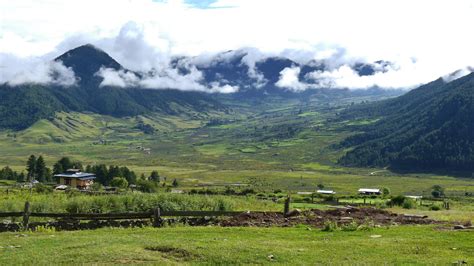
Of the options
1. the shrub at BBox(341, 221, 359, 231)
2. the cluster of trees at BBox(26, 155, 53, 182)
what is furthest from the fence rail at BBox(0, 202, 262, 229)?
the cluster of trees at BBox(26, 155, 53, 182)

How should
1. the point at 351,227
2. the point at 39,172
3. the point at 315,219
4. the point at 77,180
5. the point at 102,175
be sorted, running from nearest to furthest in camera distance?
1. the point at 351,227
2. the point at 315,219
3. the point at 77,180
4. the point at 102,175
5. the point at 39,172

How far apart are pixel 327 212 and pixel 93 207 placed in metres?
18.8

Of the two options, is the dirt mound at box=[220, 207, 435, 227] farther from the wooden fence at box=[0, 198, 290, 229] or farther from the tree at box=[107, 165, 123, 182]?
the tree at box=[107, 165, 123, 182]

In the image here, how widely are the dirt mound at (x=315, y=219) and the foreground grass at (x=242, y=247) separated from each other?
3489 mm

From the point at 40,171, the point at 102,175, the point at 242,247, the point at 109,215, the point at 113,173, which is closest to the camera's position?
the point at 242,247

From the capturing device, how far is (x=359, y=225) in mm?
33594

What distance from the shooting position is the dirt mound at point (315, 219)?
117ft

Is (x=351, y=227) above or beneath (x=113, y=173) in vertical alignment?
above

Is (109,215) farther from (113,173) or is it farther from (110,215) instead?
(113,173)

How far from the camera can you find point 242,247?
2519cm

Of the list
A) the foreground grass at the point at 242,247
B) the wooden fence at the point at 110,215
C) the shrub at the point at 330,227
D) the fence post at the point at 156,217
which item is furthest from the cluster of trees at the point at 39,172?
the shrub at the point at 330,227

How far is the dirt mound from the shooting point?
3562cm

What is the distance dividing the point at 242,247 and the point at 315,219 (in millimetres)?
12421

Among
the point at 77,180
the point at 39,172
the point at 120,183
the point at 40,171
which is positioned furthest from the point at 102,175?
the point at 120,183
